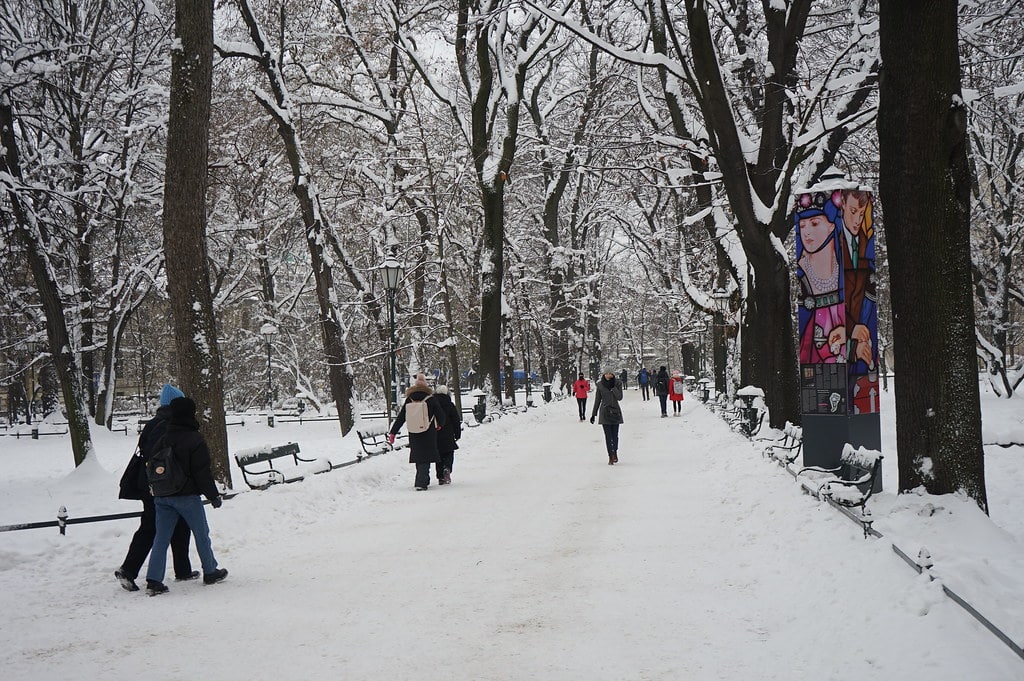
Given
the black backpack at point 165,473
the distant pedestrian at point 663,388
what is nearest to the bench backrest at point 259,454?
the black backpack at point 165,473

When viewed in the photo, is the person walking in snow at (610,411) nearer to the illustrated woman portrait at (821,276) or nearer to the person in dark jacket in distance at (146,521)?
the illustrated woman portrait at (821,276)

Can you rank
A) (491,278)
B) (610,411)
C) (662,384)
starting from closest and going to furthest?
(610,411) < (491,278) < (662,384)

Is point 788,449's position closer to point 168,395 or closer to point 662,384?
point 168,395

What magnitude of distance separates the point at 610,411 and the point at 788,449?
441 cm

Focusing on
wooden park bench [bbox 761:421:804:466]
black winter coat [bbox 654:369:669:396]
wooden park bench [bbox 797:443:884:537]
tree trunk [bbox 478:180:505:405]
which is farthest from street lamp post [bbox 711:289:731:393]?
wooden park bench [bbox 797:443:884:537]

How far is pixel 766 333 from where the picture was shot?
52.0ft

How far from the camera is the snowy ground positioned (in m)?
4.99

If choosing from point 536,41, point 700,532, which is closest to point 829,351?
point 700,532

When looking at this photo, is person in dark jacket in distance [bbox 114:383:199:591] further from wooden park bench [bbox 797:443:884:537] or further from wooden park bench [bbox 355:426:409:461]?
wooden park bench [bbox 355:426:409:461]

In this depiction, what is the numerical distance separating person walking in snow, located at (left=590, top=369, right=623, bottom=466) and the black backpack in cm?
939

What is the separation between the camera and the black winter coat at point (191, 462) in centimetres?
724

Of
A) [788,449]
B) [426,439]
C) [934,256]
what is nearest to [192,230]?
[426,439]

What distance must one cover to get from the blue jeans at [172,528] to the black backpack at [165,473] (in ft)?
0.36

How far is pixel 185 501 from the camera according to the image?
23.8ft
